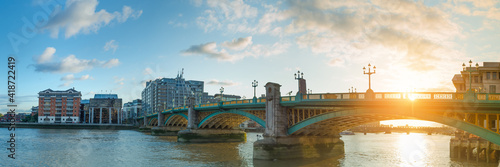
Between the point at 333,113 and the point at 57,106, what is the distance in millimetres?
191941

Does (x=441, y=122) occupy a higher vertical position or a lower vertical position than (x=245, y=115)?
higher

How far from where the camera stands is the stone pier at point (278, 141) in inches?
1608

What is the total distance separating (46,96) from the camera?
7712 inches

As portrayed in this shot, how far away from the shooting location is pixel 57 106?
19588 centimetres

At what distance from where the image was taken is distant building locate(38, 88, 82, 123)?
19362 centimetres

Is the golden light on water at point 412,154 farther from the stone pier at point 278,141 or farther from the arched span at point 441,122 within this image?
the arched span at point 441,122

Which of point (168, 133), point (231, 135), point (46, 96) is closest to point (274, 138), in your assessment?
point (231, 135)

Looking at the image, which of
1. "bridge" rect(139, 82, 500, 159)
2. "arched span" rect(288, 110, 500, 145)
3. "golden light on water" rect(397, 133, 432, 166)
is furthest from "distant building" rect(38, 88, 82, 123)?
"arched span" rect(288, 110, 500, 145)

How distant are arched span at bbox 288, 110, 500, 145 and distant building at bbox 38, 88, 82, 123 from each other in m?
184

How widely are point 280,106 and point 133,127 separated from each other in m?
135

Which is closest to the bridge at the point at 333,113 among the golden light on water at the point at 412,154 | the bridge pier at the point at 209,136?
the bridge pier at the point at 209,136

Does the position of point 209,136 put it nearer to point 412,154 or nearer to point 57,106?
point 412,154

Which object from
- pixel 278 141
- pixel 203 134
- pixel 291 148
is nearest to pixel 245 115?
pixel 278 141

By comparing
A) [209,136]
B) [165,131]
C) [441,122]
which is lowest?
[165,131]
